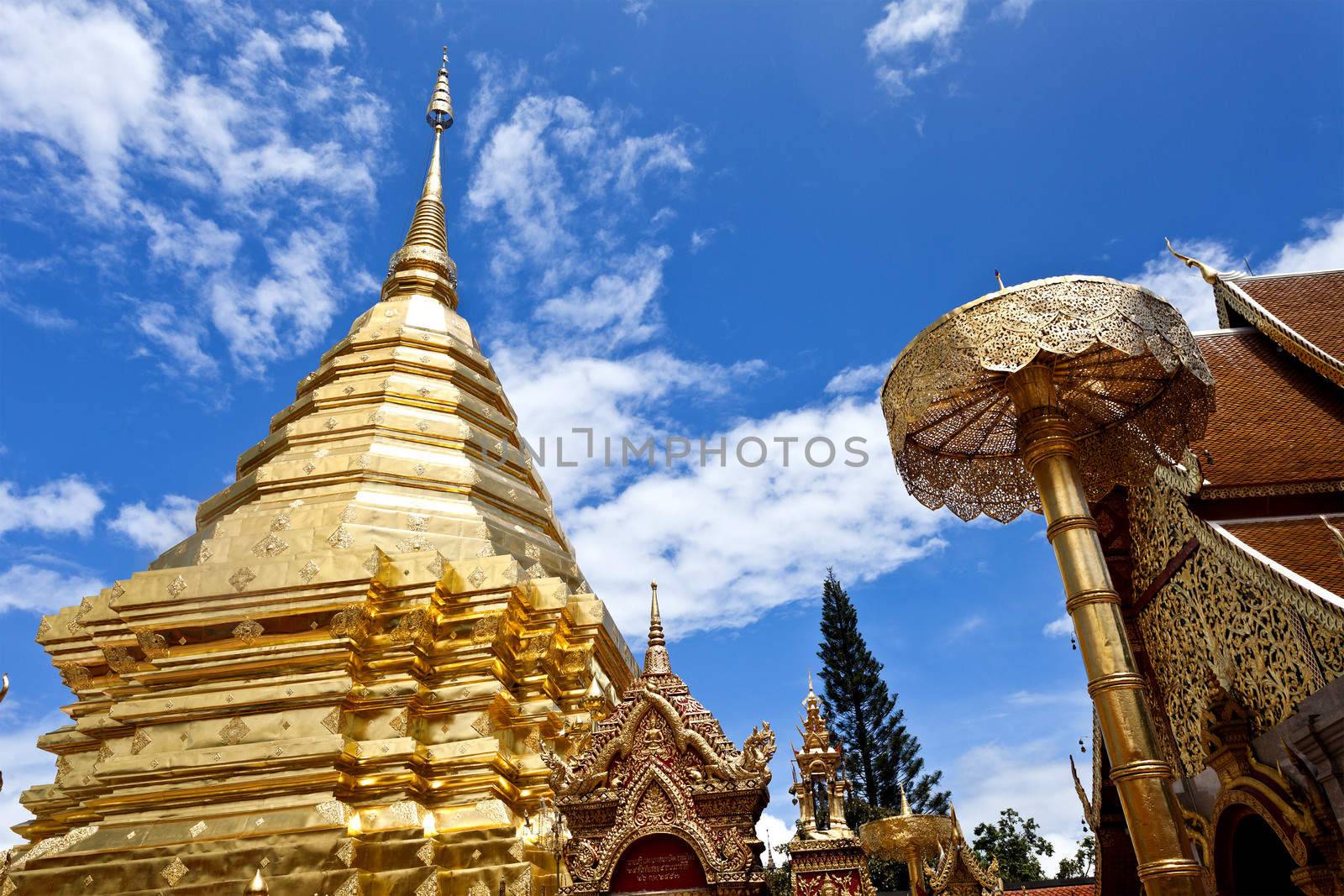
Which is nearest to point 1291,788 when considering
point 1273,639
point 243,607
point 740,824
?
point 1273,639

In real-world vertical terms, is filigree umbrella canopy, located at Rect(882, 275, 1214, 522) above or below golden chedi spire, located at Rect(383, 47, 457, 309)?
below

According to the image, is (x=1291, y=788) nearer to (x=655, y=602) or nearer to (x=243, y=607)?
(x=655, y=602)

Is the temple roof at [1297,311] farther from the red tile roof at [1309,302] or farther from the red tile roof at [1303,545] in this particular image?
the red tile roof at [1303,545]

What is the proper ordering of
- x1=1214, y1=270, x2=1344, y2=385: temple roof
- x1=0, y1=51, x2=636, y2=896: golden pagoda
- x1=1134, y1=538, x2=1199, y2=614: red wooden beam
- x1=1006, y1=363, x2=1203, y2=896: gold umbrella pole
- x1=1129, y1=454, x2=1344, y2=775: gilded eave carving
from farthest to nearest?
x1=1214, y1=270, x2=1344, y2=385: temple roof, x1=0, y1=51, x2=636, y2=896: golden pagoda, x1=1134, y1=538, x2=1199, y2=614: red wooden beam, x1=1129, y1=454, x2=1344, y2=775: gilded eave carving, x1=1006, y1=363, x2=1203, y2=896: gold umbrella pole

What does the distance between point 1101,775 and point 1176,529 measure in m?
2.16

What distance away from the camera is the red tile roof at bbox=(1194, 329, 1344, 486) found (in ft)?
20.2

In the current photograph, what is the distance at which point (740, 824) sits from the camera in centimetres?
514

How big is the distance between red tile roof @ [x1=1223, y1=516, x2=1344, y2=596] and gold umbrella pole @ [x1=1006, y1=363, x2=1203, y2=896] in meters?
1.84

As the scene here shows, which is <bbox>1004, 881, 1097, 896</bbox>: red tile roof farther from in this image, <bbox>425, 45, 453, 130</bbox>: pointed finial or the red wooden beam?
<bbox>425, 45, 453, 130</bbox>: pointed finial

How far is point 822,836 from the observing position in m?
4.97

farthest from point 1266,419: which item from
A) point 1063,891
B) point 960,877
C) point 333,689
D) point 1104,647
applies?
point 1063,891

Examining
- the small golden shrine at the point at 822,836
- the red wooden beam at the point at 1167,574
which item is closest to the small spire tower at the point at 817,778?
the small golden shrine at the point at 822,836

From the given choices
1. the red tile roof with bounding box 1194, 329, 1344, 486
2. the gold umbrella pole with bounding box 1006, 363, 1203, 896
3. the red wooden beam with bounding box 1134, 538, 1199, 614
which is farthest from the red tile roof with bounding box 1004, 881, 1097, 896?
the gold umbrella pole with bounding box 1006, 363, 1203, 896

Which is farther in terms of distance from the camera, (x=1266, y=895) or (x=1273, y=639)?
A: (x=1266, y=895)
